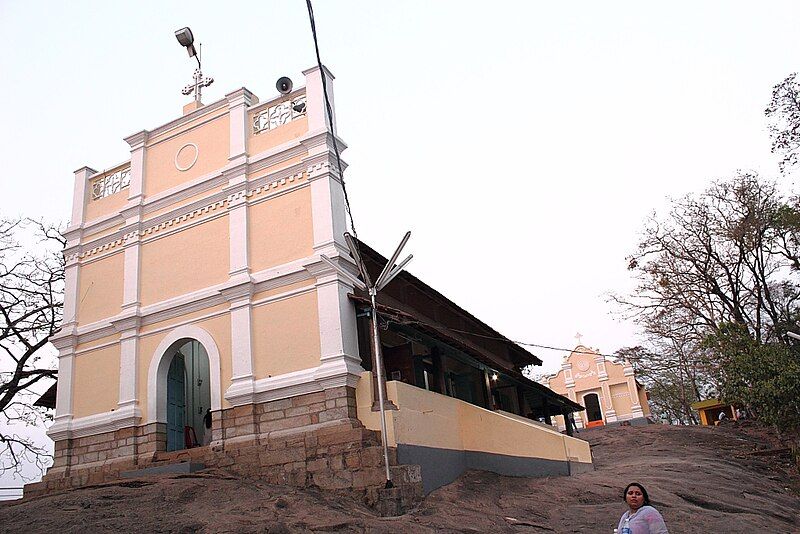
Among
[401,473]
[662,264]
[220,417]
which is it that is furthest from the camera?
[662,264]

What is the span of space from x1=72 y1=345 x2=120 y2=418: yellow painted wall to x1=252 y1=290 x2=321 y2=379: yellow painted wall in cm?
389

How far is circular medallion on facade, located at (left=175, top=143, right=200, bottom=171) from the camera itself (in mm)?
14984

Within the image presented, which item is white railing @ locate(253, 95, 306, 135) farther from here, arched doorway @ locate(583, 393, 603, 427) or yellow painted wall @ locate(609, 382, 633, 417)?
arched doorway @ locate(583, 393, 603, 427)

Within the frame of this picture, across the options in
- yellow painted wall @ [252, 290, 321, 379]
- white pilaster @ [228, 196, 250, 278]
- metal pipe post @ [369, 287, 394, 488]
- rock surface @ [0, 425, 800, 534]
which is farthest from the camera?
white pilaster @ [228, 196, 250, 278]

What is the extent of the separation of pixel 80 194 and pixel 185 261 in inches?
165

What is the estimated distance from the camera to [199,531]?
845 centimetres

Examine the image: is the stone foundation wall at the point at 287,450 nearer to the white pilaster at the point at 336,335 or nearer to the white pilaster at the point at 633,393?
the white pilaster at the point at 336,335

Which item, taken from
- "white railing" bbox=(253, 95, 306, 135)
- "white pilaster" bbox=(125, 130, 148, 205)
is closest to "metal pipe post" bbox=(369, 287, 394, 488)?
"white railing" bbox=(253, 95, 306, 135)

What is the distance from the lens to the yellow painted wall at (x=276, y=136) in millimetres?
13766

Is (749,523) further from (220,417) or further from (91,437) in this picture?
(91,437)

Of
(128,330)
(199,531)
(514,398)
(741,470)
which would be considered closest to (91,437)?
(128,330)

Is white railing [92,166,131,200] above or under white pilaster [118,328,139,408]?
above

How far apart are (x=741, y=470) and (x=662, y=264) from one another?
34.2ft

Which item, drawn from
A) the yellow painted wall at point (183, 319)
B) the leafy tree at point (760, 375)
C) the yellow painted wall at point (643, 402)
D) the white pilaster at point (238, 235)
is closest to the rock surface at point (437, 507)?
the yellow painted wall at point (183, 319)
